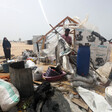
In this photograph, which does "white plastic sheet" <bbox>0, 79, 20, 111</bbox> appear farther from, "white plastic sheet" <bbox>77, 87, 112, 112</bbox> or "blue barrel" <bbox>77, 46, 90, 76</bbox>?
"blue barrel" <bbox>77, 46, 90, 76</bbox>

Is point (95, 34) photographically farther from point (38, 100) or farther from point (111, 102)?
point (38, 100)

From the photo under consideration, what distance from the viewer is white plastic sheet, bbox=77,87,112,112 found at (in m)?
1.85

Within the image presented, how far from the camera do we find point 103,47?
5.05 meters

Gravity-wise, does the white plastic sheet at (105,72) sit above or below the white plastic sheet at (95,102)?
above

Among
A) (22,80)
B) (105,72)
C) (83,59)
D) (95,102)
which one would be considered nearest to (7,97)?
(22,80)

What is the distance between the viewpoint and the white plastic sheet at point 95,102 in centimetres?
185

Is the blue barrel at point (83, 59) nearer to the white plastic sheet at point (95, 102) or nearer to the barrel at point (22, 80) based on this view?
the white plastic sheet at point (95, 102)

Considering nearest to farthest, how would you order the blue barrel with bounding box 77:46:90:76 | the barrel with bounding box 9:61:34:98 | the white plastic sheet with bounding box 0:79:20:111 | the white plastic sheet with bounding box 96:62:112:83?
the white plastic sheet with bounding box 0:79:20:111 < the barrel with bounding box 9:61:34:98 < the blue barrel with bounding box 77:46:90:76 < the white plastic sheet with bounding box 96:62:112:83

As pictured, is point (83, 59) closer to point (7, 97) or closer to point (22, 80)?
point (22, 80)

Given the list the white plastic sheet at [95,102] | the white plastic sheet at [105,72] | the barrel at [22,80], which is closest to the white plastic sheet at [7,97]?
the barrel at [22,80]

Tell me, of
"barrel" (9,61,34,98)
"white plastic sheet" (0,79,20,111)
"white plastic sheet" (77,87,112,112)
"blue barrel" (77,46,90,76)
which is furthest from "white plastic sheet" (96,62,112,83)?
"white plastic sheet" (0,79,20,111)

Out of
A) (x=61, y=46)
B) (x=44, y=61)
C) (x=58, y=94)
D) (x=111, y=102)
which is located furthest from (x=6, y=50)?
(x=111, y=102)

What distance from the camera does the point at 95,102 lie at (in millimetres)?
2000

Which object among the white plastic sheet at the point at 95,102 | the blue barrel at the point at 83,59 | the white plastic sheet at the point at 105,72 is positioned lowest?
the white plastic sheet at the point at 95,102
